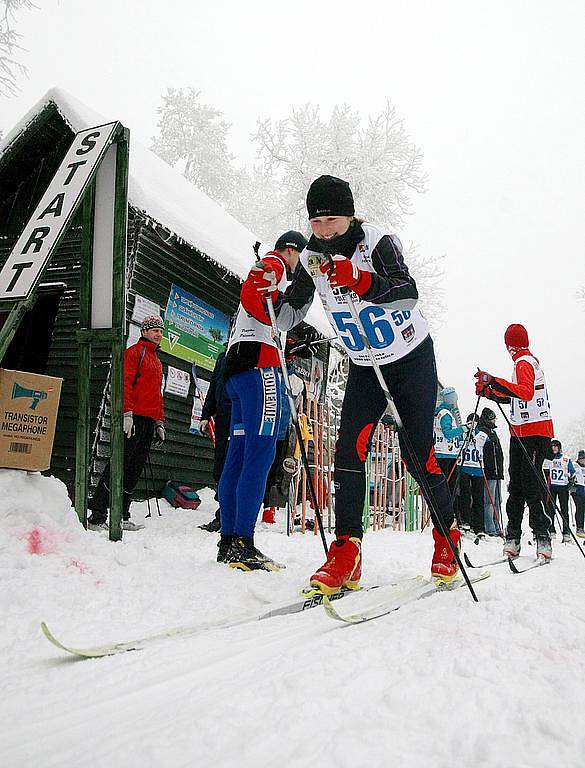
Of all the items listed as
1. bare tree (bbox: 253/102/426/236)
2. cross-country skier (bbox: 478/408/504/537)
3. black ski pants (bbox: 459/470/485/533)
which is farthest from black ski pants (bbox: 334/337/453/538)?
bare tree (bbox: 253/102/426/236)

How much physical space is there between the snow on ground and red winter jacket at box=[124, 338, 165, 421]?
7.64 ft

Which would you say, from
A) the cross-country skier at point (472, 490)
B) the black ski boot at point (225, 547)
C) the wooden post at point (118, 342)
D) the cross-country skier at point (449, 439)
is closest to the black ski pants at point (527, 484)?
the black ski boot at point (225, 547)

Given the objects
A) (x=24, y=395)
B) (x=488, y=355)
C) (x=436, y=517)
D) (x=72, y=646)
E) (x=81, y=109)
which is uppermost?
(x=488, y=355)

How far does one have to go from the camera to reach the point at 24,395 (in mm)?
3260

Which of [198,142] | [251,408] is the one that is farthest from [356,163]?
[251,408]

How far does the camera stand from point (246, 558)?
10.5ft

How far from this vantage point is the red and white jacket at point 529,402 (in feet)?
16.4

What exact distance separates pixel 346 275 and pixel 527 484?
10.9ft

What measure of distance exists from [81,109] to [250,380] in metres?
5.25

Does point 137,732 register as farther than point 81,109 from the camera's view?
No

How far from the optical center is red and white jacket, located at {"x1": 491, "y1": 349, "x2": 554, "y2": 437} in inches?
197

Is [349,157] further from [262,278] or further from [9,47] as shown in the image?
[262,278]

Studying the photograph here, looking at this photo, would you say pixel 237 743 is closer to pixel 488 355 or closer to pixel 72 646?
pixel 72 646

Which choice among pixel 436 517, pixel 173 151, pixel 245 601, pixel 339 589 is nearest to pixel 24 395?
pixel 245 601
